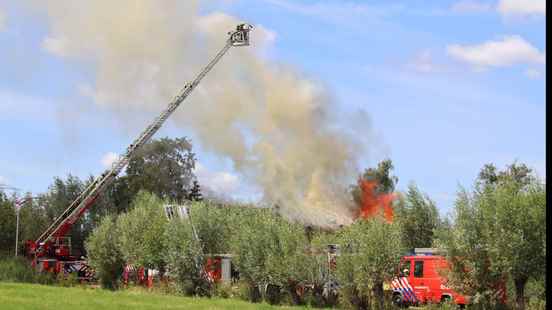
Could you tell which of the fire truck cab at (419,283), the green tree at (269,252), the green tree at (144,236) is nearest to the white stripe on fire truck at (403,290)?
the fire truck cab at (419,283)

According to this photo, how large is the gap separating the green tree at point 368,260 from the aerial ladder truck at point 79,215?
24.4 meters

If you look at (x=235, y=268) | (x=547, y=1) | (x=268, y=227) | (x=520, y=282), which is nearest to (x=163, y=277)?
(x=235, y=268)

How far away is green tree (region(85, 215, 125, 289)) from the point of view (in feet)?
155

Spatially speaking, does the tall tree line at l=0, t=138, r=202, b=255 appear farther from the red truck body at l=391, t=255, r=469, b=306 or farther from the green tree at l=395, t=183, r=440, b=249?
the red truck body at l=391, t=255, r=469, b=306

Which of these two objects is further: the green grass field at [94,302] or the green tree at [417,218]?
the green tree at [417,218]

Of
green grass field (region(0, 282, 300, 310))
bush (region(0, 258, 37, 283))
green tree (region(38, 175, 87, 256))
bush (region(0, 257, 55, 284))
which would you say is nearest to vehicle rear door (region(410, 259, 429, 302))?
green grass field (region(0, 282, 300, 310))

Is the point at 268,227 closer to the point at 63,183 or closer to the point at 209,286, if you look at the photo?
the point at 209,286

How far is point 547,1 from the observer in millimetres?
7266

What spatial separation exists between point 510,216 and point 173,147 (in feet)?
235

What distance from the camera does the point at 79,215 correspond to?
56938 millimetres

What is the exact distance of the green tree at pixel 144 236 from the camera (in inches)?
1729

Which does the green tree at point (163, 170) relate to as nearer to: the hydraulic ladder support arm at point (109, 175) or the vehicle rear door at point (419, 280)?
the hydraulic ladder support arm at point (109, 175)

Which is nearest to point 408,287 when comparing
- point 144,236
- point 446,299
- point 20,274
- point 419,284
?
point 419,284

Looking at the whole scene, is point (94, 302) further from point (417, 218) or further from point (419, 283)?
point (417, 218)
